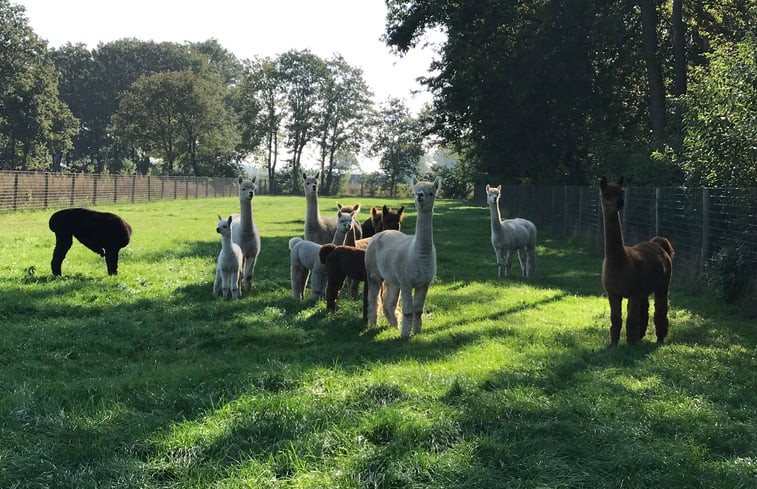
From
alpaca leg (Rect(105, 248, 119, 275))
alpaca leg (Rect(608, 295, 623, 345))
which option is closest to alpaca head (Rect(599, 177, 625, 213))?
alpaca leg (Rect(608, 295, 623, 345))

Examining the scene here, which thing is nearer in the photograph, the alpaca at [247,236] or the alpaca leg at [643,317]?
the alpaca leg at [643,317]

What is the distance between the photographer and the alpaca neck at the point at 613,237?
6.47 metres

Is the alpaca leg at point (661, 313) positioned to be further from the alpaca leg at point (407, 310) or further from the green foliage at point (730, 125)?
the green foliage at point (730, 125)

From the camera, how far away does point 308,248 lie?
8703 millimetres

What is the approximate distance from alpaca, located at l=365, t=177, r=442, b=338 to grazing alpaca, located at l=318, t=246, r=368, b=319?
0.93 ft

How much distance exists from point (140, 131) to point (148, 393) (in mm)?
60183

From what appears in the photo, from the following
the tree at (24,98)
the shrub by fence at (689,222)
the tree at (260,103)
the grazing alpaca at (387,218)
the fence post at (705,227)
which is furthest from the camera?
the tree at (260,103)

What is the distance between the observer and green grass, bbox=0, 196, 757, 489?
11.6ft

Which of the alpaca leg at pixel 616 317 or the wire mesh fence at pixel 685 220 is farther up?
the wire mesh fence at pixel 685 220

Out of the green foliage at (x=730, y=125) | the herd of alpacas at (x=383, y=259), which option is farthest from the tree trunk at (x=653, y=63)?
the herd of alpacas at (x=383, y=259)

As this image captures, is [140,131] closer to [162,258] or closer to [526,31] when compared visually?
[526,31]

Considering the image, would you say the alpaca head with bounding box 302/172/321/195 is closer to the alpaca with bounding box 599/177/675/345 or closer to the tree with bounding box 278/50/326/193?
the alpaca with bounding box 599/177/675/345

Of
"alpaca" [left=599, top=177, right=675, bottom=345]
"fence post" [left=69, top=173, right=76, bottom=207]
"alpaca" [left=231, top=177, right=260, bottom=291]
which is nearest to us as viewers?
"alpaca" [left=599, top=177, right=675, bottom=345]

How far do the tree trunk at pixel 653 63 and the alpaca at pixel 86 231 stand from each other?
16.6 meters
